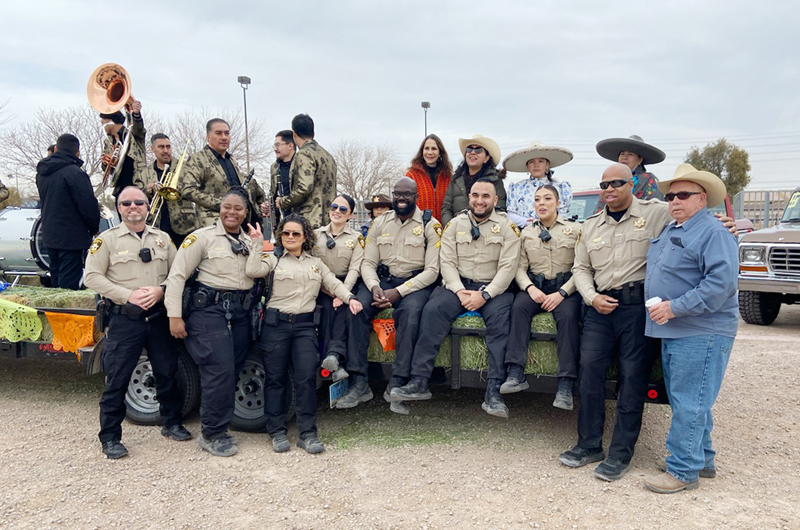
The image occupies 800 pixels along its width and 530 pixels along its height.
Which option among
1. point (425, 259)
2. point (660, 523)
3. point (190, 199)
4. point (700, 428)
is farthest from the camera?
point (190, 199)

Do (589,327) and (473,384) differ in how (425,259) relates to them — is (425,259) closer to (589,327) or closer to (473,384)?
(473,384)

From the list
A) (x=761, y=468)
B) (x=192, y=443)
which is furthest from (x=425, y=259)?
(x=761, y=468)

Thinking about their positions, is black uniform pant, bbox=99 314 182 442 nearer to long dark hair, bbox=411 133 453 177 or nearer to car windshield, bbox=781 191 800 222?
long dark hair, bbox=411 133 453 177

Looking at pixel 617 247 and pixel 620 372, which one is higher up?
pixel 617 247

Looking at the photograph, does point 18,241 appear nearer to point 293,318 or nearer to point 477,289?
point 293,318

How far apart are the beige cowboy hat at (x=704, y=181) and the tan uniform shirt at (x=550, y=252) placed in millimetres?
890

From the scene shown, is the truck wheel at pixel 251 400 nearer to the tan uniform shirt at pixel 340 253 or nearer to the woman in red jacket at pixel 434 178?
the tan uniform shirt at pixel 340 253

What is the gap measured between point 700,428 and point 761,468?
804 mm

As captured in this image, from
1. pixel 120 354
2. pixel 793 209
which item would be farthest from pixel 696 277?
pixel 793 209

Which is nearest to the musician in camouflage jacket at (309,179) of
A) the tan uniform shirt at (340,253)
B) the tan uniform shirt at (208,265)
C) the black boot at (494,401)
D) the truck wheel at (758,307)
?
the tan uniform shirt at (340,253)

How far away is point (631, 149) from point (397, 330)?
2675 millimetres

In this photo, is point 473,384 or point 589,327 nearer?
point 589,327

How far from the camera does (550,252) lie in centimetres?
462

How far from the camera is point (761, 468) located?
157 inches
